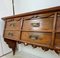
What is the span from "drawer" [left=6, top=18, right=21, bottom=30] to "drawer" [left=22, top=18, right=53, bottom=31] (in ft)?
0.53

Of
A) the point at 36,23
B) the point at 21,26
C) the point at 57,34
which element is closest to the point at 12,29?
the point at 21,26

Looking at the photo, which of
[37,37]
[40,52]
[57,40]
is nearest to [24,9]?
[40,52]

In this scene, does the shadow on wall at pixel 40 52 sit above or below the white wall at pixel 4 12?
below

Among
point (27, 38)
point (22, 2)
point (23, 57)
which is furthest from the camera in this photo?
point (22, 2)

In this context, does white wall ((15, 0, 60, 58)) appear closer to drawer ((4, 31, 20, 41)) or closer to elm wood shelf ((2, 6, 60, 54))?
A: elm wood shelf ((2, 6, 60, 54))

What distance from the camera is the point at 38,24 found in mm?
1336

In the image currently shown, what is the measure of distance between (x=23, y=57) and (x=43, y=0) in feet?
3.91

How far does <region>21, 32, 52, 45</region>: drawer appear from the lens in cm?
121

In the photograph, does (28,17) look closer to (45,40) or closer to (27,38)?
(27,38)

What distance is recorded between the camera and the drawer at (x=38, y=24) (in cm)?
122

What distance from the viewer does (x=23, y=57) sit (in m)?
2.11

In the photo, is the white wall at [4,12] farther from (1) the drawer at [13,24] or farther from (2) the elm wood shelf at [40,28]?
(2) the elm wood shelf at [40,28]

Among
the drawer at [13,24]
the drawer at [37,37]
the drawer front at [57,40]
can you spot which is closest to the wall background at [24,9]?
the drawer at [13,24]

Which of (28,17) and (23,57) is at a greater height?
(28,17)
